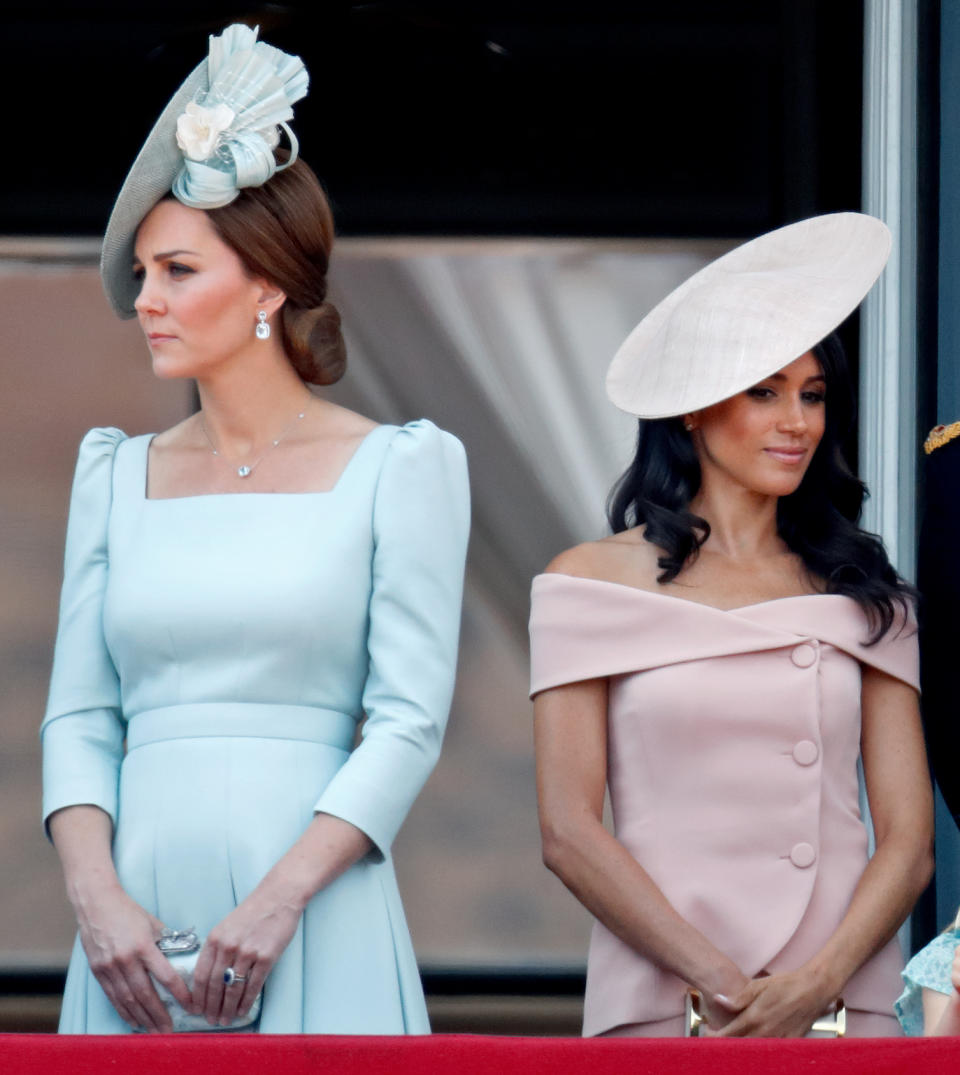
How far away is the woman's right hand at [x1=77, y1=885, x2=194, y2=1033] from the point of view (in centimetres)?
223

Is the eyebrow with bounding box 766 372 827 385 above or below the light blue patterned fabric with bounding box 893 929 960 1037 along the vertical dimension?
above

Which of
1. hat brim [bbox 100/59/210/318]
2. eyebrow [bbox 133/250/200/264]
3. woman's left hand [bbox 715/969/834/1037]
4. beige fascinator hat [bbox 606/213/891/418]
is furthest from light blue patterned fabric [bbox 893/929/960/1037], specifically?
hat brim [bbox 100/59/210/318]

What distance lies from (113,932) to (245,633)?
37 cm

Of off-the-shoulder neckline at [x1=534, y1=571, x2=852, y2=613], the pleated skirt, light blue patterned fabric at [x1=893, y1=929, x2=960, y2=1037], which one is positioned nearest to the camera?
light blue patterned fabric at [x1=893, y1=929, x2=960, y2=1037]

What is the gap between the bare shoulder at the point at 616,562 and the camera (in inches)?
104

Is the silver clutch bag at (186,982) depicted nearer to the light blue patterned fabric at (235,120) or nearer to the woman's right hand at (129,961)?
the woman's right hand at (129,961)

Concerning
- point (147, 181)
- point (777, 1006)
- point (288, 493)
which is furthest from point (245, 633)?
point (777, 1006)

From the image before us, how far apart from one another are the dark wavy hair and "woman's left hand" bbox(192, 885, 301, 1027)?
71cm

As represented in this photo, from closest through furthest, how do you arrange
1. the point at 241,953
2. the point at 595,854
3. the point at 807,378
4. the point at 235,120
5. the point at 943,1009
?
the point at 943,1009 < the point at 241,953 < the point at 595,854 < the point at 235,120 < the point at 807,378

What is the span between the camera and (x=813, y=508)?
2.75 m

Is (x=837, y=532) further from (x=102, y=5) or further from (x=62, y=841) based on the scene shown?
(x=102, y=5)

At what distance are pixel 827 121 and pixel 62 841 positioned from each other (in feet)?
7.10

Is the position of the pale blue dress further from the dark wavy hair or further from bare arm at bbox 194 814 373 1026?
the dark wavy hair

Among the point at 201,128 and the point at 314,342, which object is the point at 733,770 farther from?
the point at 201,128
